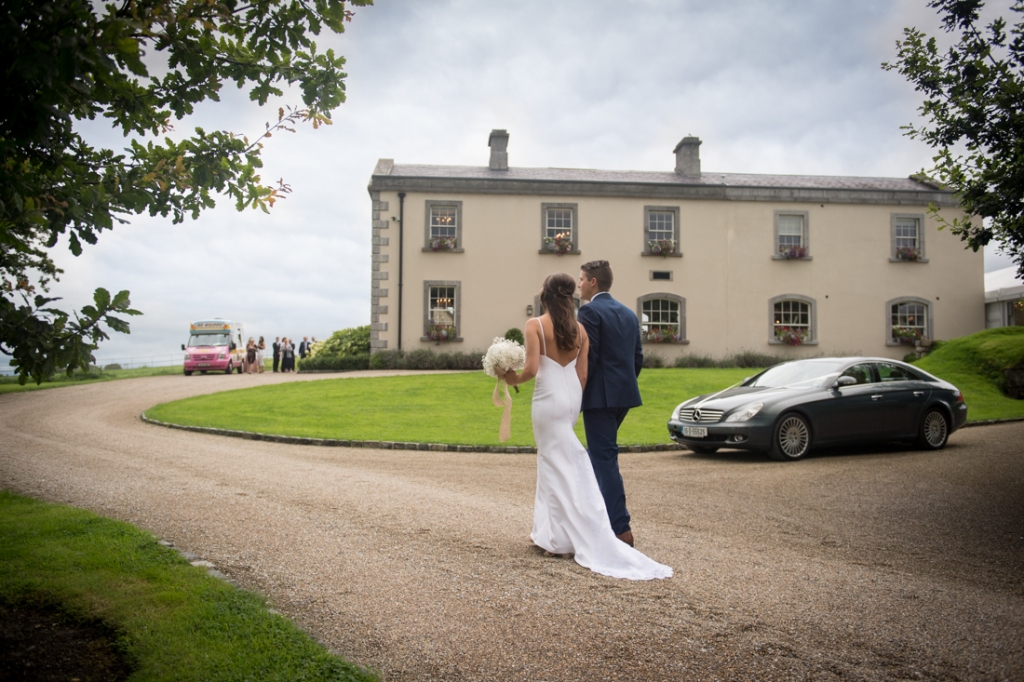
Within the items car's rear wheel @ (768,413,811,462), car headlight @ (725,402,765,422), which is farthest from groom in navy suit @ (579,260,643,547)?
car's rear wheel @ (768,413,811,462)

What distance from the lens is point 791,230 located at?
28.1 meters

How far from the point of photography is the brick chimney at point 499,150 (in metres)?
29.2

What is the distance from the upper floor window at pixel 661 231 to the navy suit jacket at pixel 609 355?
2239cm

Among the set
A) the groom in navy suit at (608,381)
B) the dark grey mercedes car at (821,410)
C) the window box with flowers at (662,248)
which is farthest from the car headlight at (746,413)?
the window box with flowers at (662,248)

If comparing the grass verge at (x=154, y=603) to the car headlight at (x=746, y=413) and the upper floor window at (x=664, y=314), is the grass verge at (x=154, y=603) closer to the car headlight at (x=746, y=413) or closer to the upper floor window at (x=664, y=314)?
the car headlight at (x=746, y=413)

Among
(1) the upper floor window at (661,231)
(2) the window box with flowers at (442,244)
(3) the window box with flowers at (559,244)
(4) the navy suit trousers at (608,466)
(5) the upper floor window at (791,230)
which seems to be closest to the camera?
(4) the navy suit trousers at (608,466)

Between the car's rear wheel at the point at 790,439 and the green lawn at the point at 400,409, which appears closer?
the car's rear wheel at the point at 790,439

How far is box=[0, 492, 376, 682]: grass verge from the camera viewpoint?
3250 millimetres

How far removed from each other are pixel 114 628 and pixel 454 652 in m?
1.76

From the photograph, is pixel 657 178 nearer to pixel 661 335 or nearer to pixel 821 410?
pixel 661 335

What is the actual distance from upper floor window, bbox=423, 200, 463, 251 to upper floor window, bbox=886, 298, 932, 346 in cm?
1641

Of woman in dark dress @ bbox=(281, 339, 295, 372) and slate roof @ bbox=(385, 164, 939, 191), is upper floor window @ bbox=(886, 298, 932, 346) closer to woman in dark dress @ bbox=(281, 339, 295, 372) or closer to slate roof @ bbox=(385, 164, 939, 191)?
slate roof @ bbox=(385, 164, 939, 191)

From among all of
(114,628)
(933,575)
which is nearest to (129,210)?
(114,628)

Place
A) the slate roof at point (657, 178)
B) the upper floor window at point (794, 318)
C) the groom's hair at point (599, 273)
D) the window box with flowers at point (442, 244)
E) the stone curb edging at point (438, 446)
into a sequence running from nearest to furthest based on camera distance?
the groom's hair at point (599, 273), the stone curb edging at point (438, 446), the window box with flowers at point (442, 244), the upper floor window at point (794, 318), the slate roof at point (657, 178)
